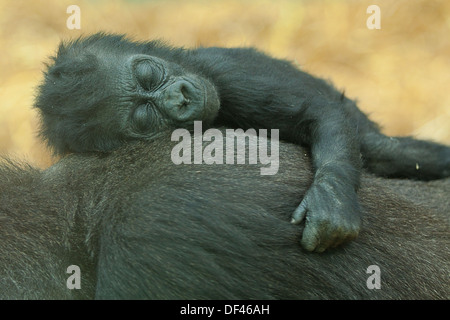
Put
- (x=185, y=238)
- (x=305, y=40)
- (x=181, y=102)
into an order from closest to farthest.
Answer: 1. (x=185, y=238)
2. (x=181, y=102)
3. (x=305, y=40)

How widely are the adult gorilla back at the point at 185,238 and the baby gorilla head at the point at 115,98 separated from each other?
197 mm

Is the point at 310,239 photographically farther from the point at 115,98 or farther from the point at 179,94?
the point at 115,98

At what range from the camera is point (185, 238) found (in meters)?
1.87

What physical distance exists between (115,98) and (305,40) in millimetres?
3425

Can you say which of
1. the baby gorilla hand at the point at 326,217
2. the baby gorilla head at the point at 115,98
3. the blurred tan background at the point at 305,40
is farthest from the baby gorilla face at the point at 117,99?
the blurred tan background at the point at 305,40

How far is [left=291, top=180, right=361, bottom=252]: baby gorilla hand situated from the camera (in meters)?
1.93

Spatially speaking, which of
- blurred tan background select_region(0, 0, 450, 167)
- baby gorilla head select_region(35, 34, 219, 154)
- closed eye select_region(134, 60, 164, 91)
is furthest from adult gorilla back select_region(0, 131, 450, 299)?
blurred tan background select_region(0, 0, 450, 167)

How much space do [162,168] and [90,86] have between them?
0.62 m

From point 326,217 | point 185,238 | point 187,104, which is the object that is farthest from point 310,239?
point 187,104

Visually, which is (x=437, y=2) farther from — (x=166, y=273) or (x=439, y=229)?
(x=166, y=273)

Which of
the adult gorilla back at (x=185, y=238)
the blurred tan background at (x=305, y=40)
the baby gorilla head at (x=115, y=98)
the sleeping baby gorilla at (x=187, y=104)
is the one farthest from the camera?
the blurred tan background at (x=305, y=40)

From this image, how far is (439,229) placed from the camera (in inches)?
92.1

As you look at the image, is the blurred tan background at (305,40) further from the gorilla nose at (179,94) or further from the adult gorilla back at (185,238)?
the adult gorilla back at (185,238)

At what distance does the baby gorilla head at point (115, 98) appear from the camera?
243 centimetres
